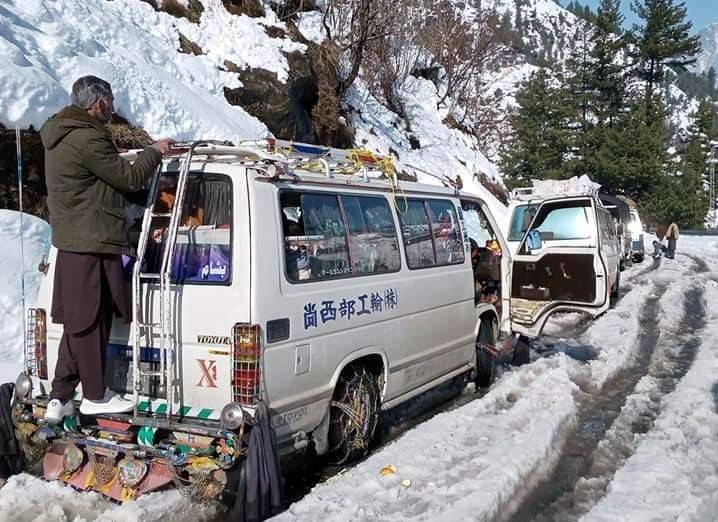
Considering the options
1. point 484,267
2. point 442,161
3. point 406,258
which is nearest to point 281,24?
point 442,161

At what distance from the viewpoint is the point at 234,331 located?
13.3ft

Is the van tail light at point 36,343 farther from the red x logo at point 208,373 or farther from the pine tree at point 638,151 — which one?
the pine tree at point 638,151

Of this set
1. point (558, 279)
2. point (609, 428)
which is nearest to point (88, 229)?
point (609, 428)

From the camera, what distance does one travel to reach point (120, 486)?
4.24m

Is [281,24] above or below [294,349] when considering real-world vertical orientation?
above

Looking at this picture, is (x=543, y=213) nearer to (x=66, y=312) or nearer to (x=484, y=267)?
(x=484, y=267)

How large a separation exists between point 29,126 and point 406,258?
6.34 m

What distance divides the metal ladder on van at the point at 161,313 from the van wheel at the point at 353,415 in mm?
1344

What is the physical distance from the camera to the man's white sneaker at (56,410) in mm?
4242

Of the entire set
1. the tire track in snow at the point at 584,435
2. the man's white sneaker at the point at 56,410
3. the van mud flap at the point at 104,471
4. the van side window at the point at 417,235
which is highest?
the van side window at the point at 417,235

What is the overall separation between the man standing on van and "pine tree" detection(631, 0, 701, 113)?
5456 centimetres

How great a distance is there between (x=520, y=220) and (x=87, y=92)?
1111 centimetres

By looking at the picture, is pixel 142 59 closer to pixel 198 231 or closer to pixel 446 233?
pixel 446 233

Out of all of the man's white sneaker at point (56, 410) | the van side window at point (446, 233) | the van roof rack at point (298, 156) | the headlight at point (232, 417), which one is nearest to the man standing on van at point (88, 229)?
the man's white sneaker at point (56, 410)
